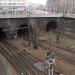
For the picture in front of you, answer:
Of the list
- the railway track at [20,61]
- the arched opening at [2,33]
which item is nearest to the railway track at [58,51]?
the railway track at [20,61]

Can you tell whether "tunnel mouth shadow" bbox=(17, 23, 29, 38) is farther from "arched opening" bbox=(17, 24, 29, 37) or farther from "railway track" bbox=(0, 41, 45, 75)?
"railway track" bbox=(0, 41, 45, 75)

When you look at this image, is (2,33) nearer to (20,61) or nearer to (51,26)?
(51,26)

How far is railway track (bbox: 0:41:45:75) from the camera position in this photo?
2333cm

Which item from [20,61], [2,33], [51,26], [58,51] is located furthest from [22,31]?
[20,61]

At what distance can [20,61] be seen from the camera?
27.4 metres

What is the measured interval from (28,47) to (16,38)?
806cm

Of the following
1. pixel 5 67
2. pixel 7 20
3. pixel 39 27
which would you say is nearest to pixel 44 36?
pixel 39 27

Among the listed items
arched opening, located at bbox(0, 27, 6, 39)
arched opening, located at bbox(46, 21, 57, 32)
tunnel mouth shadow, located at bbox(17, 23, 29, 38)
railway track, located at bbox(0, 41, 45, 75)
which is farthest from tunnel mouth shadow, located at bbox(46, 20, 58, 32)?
railway track, located at bbox(0, 41, 45, 75)

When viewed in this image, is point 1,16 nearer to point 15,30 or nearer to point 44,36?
point 15,30

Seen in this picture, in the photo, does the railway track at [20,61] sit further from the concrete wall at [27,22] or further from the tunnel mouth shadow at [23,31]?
the tunnel mouth shadow at [23,31]

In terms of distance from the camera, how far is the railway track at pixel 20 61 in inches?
918

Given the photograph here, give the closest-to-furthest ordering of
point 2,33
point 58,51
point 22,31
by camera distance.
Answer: point 58,51 → point 2,33 → point 22,31

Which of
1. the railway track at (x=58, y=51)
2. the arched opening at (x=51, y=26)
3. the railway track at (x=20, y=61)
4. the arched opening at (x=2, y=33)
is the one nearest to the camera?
the railway track at (x=20, y=61)

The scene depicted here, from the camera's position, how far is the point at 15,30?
1699 inches
